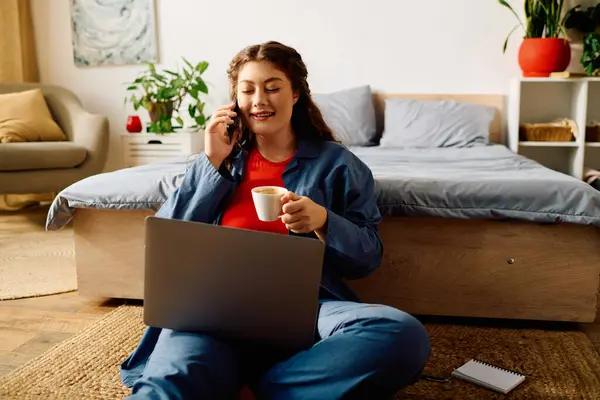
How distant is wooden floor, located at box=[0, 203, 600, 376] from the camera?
1.76 meters

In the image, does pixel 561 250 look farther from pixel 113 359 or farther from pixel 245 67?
pixel 113 359

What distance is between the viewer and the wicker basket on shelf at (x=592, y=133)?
124 inches

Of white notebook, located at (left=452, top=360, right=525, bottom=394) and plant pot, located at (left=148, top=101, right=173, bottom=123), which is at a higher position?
plant pot, located at (left=148, top=101, right=173, bottom=123)

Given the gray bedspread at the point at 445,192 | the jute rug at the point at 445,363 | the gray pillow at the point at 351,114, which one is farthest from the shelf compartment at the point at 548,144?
the jute rug at the point at 445,363

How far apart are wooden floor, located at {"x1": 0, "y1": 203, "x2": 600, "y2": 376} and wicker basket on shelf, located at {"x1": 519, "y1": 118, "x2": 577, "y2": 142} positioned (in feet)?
4.86

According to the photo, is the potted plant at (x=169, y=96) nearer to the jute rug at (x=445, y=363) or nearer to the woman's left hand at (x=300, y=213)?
the jute rug at (x=445, y=363)

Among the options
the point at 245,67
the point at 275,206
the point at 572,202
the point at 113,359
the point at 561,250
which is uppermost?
the point at 245,67

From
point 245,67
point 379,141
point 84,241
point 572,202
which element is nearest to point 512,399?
point 572,202

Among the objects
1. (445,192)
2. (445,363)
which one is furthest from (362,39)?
(445,363)

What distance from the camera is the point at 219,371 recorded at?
1.17 meters

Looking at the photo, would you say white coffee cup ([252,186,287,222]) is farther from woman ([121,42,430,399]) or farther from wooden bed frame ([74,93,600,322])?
wooden bed frame ([74,93,600,322])

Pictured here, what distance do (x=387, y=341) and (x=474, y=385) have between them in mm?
517

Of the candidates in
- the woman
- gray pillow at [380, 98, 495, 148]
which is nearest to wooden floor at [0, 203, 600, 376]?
the woman

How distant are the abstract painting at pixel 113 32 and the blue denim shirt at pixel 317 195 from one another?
2624 mm
